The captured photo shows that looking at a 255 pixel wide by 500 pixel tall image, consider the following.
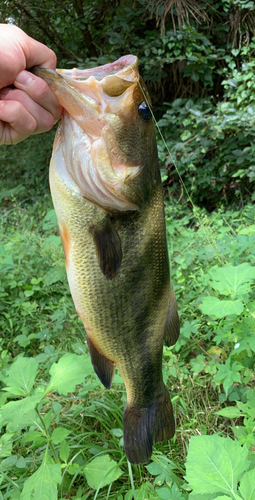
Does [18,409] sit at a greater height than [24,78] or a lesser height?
lesser

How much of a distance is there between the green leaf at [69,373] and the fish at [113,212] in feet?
0.36

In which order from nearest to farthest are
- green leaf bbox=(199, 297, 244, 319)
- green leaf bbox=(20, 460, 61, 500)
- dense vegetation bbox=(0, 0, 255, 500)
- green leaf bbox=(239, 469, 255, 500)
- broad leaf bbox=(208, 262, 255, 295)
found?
green leaf bbox=(239, 469, 255, 500) → green leaf bbox=(20, 460, 61, 500) → dense vegetation bbox=(0, 0, 255, 500) → green leaf bbox=(199, 297, 244, 319) → broad leaf bbox=(208, 262, 255, 295)

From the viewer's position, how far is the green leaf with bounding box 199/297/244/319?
61.1 inches

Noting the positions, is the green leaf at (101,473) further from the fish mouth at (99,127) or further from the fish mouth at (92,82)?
the fish mouth at (92,82)

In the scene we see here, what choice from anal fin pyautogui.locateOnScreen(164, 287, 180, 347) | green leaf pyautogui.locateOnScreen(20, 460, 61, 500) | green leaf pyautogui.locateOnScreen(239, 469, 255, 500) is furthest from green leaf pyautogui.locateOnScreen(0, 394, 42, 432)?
green leaf pyautogui.locateOnScreen(239, 469, 255, 500)

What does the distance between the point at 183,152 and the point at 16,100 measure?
138 inches

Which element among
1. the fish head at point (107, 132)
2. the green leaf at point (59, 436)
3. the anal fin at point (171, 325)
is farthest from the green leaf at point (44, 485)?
the fish head at point (107, 132)

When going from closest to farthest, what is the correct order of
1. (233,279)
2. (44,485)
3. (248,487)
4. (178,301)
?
(248,487) → (44,485) → (233,279) → (178,301)

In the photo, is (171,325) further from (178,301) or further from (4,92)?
(178,301)

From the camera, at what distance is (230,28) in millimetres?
4617

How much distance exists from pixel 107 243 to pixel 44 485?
885 millimetres

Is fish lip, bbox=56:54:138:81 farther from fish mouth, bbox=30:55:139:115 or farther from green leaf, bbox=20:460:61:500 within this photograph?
green leaf, bbox=20:460:61:500

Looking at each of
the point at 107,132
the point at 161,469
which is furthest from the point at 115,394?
the point at 107,132

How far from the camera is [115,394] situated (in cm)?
210
